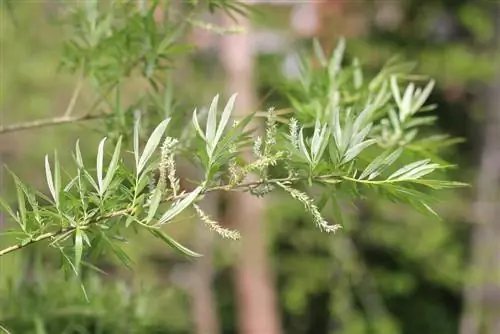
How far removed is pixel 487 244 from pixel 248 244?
3.27ft

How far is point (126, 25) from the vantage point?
2.96 feet

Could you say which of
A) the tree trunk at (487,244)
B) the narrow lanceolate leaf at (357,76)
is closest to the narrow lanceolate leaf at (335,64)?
the narrow lanceolate leaf at (357,76)

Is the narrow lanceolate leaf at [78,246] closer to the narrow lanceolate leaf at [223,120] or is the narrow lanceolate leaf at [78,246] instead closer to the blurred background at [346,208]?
the narrow lanceolate leaf at [223,120]

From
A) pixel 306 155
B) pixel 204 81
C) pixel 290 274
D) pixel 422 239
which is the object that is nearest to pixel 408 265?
pixel 422 239

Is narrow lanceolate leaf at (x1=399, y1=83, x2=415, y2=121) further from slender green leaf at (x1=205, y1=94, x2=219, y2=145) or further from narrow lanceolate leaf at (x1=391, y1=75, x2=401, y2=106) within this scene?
slender green leaf at (x1=205, y1=94, x2=219, y2=145)

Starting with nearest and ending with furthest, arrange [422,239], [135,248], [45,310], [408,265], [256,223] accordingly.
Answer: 1. [45,310]
2. [256,223]
3. [135,248]
4. [422,239]
5. [408,265]

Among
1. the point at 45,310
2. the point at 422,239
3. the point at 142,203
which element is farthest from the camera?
the point at 422,239

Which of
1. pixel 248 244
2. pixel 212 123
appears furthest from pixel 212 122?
pixel 248 244

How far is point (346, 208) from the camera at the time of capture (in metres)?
2.98

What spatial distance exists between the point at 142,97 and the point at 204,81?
8.06 feet

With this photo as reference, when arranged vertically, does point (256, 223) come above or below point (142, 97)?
below

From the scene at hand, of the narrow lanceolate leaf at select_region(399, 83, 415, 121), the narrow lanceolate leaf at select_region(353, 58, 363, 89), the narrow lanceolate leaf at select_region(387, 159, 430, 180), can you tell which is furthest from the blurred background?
the narrow lanceolate leaf at select_region(387, 159, 430, 180)

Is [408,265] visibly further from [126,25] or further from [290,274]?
[126,25]

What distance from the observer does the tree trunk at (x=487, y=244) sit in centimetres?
320
